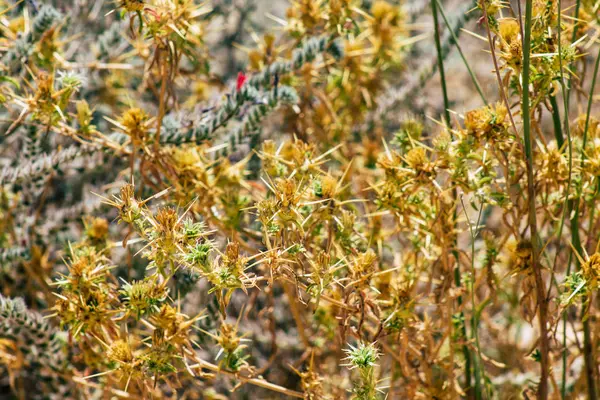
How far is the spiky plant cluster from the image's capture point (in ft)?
3.43

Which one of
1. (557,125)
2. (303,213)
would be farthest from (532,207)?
(303,213)

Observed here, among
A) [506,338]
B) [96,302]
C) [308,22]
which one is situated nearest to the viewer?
[96,302]

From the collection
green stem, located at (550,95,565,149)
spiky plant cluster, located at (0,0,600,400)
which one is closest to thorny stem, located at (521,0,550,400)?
spiky plant cluster, located at (0,0,600,400)

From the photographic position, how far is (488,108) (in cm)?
109

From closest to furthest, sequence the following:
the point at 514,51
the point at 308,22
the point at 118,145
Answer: the point at 514,51 < the point at 118,145 < the point at 308,22

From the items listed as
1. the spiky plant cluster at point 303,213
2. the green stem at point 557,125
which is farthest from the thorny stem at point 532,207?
the green stem at point 557,125

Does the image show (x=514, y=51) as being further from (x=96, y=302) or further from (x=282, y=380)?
(x=282, y=380)

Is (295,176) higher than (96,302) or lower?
higher

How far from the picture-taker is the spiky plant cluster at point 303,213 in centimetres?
105

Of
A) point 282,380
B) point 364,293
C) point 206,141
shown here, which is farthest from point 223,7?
point 364,293

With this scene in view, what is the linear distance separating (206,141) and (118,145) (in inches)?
6.4

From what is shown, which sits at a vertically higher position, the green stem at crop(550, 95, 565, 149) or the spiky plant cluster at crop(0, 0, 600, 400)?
the green stem at crop(550, 95, 565, 149)

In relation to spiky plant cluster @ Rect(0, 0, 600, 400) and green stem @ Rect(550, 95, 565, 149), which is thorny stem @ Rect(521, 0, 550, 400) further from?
green stem @ Rect(550, 95, 565, 149)

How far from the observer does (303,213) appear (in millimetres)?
1138
